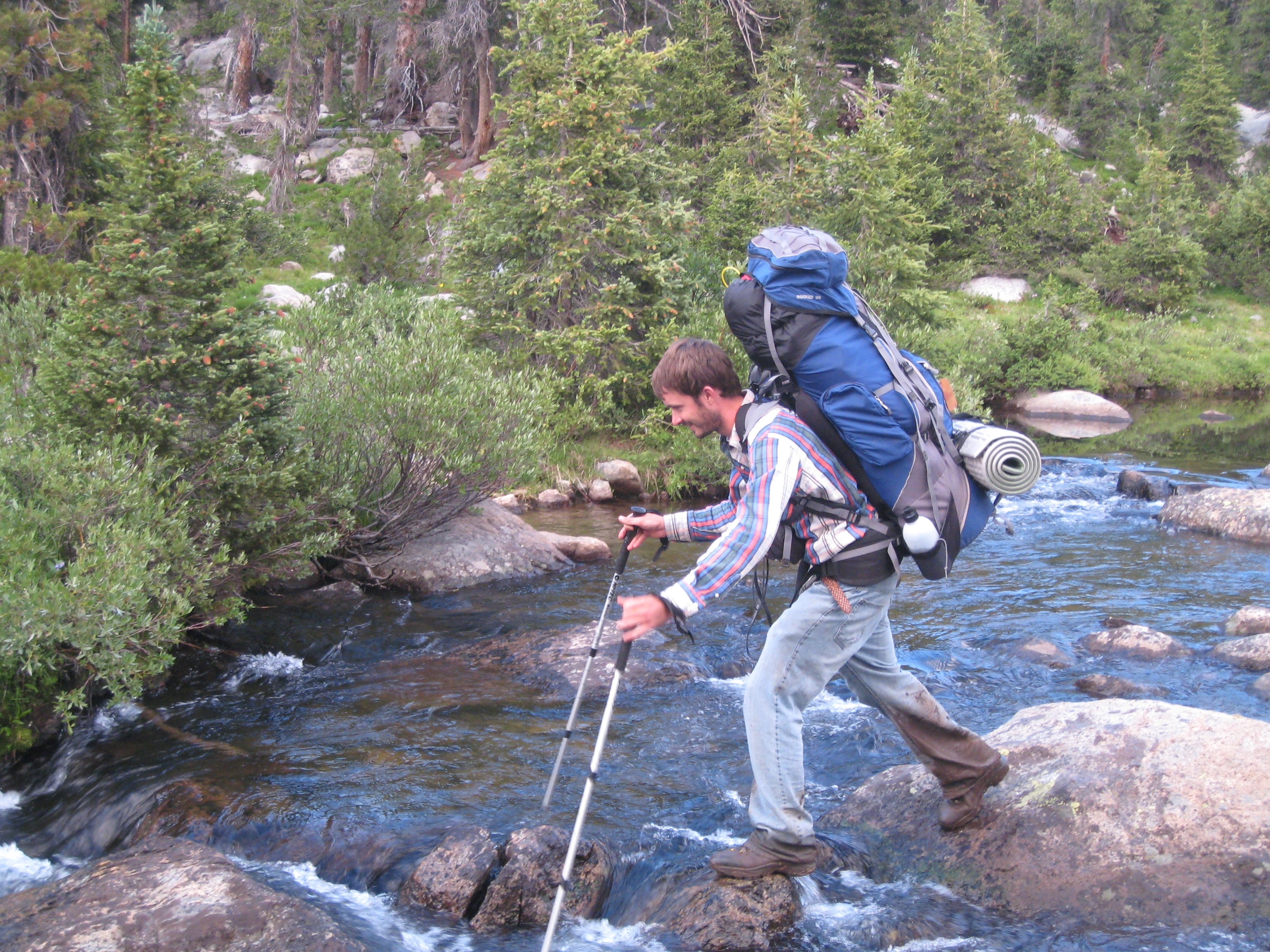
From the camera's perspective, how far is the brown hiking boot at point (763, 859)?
4738 mm

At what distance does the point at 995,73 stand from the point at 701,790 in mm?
38002

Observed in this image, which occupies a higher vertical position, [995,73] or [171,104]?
[995,73]

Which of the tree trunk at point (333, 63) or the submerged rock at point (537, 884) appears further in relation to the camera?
the tree trunk at point (333, 63)

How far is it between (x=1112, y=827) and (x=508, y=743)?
3.90 metres

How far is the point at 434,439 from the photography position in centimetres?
1093

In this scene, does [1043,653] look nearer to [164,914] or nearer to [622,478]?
[164,914]

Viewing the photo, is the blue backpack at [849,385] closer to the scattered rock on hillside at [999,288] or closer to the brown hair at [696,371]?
the brown hair at [696,371]

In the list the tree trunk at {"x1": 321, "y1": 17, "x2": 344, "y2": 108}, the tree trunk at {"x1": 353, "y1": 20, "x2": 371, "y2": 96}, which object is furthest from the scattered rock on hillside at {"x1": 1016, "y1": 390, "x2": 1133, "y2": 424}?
the tree trunk at {"x1": 321, "y1": 17, "x2": 344, "y2": 108}

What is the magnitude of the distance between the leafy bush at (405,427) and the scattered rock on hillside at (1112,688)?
20.0ft

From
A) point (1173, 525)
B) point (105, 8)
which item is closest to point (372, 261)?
point (105, 8)

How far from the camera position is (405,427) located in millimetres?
10820

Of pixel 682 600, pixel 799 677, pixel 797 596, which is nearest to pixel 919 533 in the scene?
pixel 797 596

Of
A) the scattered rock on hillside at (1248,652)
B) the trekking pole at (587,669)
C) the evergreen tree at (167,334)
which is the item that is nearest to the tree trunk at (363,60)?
the evergreen tree at (167,334)

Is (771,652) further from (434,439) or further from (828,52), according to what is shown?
(828,52)
